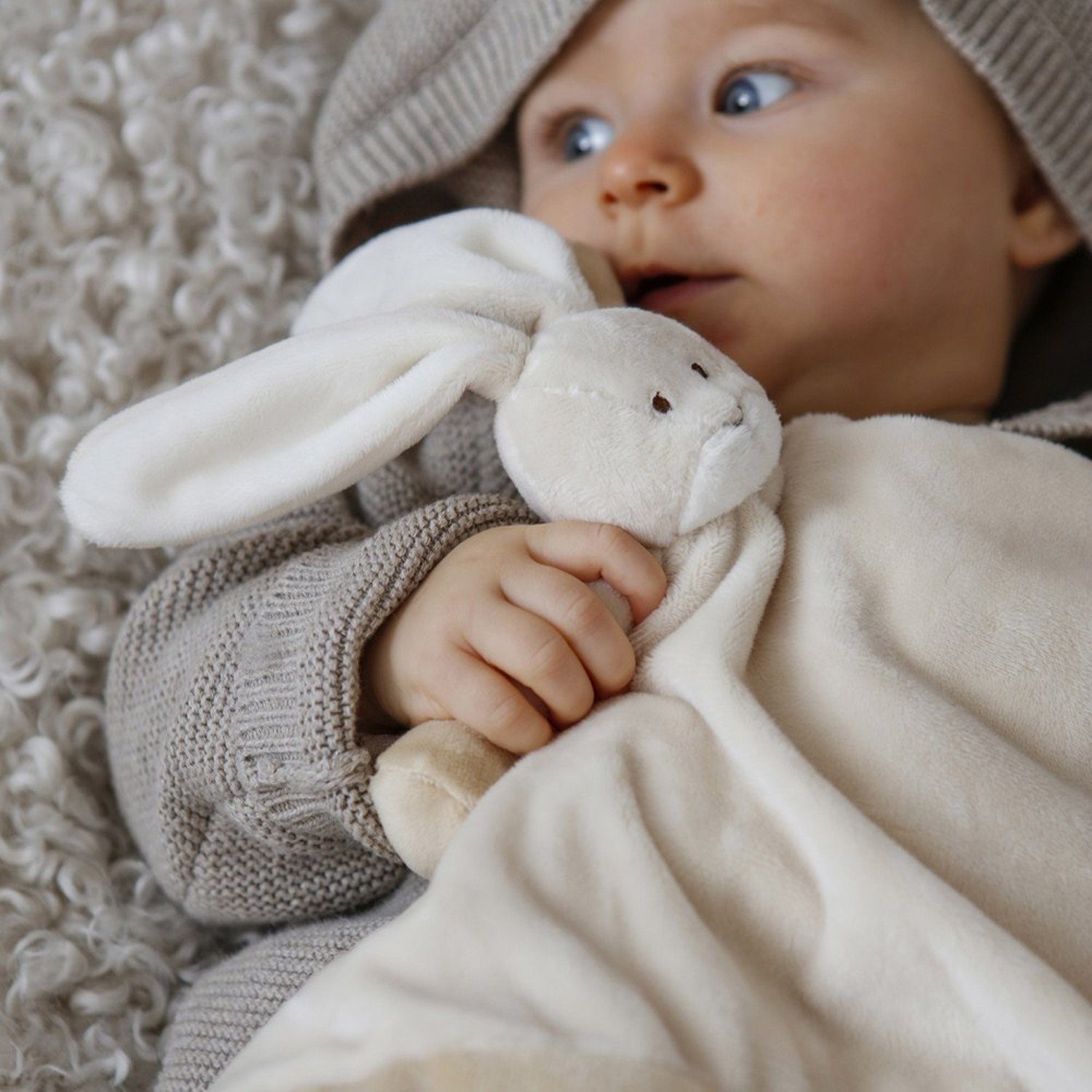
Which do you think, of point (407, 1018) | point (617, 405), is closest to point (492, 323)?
point (617, 405)

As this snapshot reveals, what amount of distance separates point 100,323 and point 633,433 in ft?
2.07

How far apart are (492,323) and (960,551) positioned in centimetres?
35

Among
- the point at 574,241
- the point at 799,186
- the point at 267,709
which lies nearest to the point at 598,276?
the point at 574,241

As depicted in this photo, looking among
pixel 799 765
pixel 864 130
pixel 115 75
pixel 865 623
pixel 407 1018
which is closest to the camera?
pixel 407 1018

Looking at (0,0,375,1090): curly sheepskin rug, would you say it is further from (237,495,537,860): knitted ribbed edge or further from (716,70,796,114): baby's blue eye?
(716,70,796,114): baby's blue eye

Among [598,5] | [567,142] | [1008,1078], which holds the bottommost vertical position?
[1008,1078]

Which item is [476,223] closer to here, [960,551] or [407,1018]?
[960,551]

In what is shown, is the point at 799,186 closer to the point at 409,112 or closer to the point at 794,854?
the point at 409,112

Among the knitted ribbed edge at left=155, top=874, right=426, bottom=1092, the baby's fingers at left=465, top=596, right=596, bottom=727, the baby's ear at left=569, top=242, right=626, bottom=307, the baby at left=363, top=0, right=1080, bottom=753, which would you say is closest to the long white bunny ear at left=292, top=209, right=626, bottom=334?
the baby's ear at left=569, top=242, right=626, bottom=307

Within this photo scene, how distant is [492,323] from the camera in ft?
2.76

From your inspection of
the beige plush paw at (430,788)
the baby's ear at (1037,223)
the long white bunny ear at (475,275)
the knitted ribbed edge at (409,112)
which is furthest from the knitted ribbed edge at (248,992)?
the baby's ear at (1037,223)

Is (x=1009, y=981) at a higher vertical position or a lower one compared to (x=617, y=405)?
lower

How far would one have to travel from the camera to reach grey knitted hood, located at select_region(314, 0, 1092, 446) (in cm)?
119

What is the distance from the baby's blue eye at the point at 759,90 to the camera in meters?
1.16
